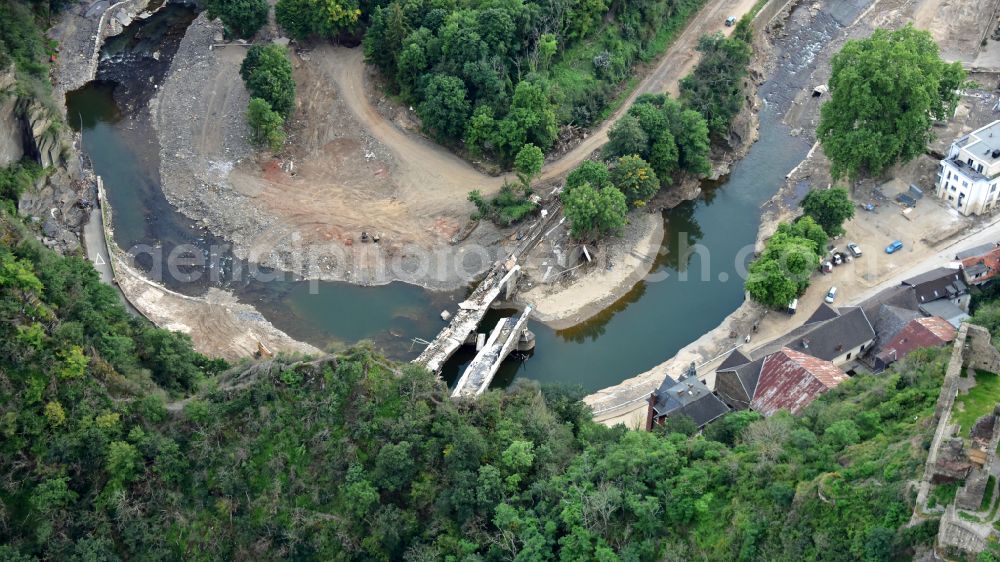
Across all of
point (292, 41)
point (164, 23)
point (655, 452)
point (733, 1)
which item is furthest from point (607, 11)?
point (655, 452)

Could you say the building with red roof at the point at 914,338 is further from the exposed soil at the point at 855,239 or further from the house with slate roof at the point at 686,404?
the house with slate roof at the point at 686,404

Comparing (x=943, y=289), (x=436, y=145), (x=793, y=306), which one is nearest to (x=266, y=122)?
(x=436, y=145)

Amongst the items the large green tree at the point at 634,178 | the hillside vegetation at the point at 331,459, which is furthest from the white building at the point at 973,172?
the hillside vegetation at the point at 331,459

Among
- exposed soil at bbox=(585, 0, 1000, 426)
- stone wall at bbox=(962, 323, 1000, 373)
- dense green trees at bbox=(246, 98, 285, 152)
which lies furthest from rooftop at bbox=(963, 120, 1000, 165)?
dense green trees at bbox=(246, 98, 285, 152)

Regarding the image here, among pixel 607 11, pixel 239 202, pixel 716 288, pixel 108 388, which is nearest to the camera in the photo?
pixel 108 388

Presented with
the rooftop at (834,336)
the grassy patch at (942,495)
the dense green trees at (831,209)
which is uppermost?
the grassy patch at (942,495)

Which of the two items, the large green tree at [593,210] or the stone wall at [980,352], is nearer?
the stone wall at [980,352]

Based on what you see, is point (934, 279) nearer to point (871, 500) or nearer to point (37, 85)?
point (871, 500)
